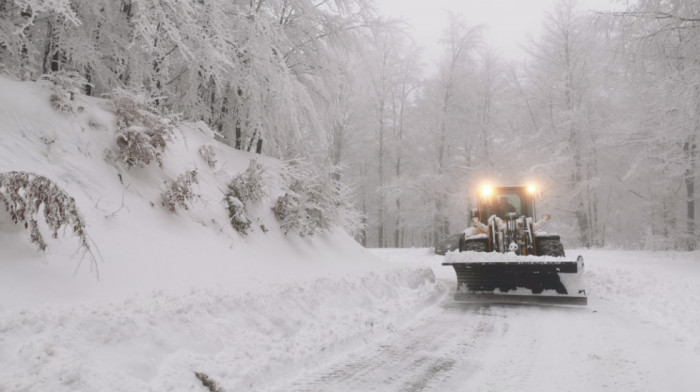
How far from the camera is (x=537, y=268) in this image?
8398mm

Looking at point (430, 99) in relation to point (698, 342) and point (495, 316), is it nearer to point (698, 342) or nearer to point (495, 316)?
point (495, 316)

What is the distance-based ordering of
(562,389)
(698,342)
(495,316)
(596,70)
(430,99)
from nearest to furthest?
(562,389)
(698,342)
(495,316)
(596,70)
(430,99)

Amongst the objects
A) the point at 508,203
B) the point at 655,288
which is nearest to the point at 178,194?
the point at 508,203

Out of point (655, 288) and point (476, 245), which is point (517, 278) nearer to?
point (476, 245)

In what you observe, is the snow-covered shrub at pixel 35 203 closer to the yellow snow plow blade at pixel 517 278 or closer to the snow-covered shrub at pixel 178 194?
the snow-covered shrub at pixel 178 194

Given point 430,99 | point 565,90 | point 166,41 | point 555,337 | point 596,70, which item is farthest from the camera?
point 430,99

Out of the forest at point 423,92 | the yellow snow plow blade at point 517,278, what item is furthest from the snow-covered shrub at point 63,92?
the yellow snow plow blade at point 517,278

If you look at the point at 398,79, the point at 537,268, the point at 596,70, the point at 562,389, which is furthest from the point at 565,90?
the point at 562,389

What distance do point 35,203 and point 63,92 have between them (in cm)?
271

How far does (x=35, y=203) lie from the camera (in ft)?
14.2

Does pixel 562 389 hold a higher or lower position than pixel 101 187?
lower

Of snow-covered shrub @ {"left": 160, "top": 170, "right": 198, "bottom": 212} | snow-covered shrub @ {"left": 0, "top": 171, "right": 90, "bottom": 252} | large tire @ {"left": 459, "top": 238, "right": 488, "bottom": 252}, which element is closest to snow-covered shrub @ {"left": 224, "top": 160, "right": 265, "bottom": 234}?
snow-covered shrub @ {"left": 160, "top": 170, "right": 198, "bottom": 212}

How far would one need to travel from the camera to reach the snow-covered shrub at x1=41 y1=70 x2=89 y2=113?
20.7 feet

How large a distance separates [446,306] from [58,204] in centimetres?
654
